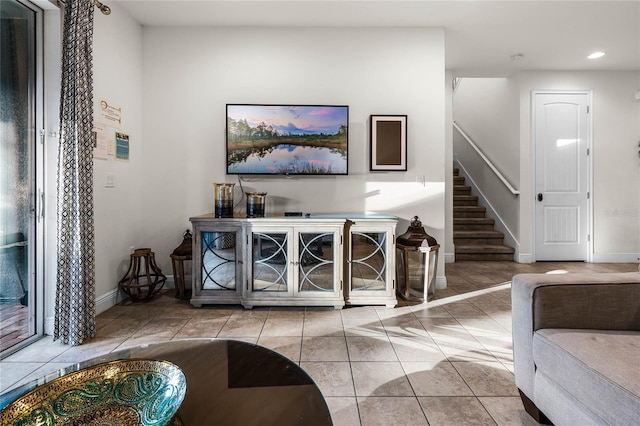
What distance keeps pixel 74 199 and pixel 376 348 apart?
7.42 ft

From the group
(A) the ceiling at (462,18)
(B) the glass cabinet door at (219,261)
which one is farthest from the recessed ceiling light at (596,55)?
(B) the glass cabinet door at (219,261)

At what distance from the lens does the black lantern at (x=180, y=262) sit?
3.13 m

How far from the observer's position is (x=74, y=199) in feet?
7.38

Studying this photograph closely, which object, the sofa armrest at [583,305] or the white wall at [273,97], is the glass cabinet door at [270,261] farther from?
the sofa armrest at [583,305]

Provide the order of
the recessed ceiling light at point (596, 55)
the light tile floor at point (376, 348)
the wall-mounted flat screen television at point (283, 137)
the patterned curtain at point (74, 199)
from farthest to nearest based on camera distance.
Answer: the recessed ceiling light at point (596, 55)
the wall-mounted flat screen television at point (283, 137)
the patterned curtain at point (74, 199)
the light tile floor at point (376, 348)

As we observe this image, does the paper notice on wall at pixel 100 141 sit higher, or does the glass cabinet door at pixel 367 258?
the paper notice on wall at pixel 100 141

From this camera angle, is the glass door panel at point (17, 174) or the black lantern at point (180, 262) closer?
the glass door panel at point (17, 174)

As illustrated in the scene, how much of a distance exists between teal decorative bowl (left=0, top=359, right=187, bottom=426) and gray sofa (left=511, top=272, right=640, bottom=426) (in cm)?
125

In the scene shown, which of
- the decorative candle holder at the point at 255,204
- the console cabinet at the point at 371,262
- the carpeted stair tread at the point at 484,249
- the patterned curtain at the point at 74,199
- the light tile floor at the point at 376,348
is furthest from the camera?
the carpeted stair tread at the point at 484,249

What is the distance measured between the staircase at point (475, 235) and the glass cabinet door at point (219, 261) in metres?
3.46

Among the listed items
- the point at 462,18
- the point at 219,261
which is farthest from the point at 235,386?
the point at 462,18

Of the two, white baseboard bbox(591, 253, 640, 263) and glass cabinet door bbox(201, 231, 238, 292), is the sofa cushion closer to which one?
glass cabinet door bbox(201, 231, 238, 292)

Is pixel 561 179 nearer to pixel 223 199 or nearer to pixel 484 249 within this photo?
pixel 484 249

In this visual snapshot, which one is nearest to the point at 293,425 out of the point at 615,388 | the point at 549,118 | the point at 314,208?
the point at 615,388
